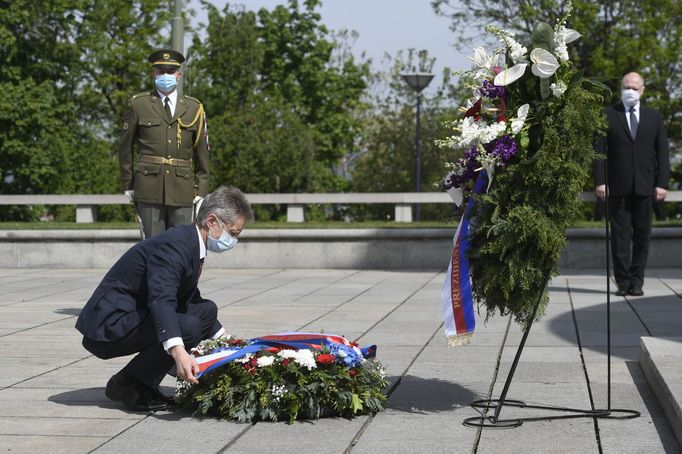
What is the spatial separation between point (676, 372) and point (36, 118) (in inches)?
1390

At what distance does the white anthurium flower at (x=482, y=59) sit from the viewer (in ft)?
18.3

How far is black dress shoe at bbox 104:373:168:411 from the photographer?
235 inches

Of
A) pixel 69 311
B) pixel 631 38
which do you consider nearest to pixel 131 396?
pixel 69 311

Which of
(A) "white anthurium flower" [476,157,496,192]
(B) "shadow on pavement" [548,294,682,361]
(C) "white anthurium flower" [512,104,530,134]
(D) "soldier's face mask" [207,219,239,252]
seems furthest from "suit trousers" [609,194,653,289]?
(D) "soldier's face mask" [207,219,239,252]

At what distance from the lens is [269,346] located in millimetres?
5934

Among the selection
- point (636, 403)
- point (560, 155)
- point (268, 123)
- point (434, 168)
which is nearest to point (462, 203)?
point (560, 155)

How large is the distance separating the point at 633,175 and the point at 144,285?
22.0 feet

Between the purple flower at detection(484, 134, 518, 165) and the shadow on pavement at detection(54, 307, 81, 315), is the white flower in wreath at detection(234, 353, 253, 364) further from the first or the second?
the shadow on pavement at detection(54, 307, 81, 315)

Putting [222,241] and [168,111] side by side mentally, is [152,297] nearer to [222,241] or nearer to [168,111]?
[222,241]

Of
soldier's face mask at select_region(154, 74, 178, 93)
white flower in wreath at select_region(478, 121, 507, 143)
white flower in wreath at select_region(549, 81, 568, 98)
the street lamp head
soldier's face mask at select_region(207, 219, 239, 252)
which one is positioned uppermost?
the street lamp head

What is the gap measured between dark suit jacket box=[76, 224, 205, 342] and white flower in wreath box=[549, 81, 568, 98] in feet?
6.24

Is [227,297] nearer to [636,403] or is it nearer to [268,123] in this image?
[636,403]

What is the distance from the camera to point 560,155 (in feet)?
17.8

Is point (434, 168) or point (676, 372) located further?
point (434, 168)
